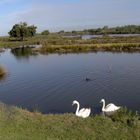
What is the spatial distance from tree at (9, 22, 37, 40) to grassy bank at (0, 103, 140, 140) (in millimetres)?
103996

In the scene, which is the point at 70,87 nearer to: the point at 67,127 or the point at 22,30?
the point at 67,127

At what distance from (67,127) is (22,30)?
106 meters

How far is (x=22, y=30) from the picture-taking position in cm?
11756

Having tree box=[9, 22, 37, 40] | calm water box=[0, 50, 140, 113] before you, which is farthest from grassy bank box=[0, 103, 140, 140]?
tree box=[9, 22, 37, 40]

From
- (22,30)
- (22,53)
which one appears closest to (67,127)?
(22,53)

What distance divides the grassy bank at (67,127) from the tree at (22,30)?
103996 mm

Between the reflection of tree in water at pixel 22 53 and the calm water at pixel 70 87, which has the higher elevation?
the calm water at pixel 70 87

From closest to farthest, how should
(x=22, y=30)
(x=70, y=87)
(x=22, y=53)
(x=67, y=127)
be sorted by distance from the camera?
(x=67, y=127) < (x=70, y=87) < (x=22, y=53) < (x=22, y=30)

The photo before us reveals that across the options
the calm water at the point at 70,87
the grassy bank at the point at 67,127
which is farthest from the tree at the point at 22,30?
the grassy bank at the point at 67,127

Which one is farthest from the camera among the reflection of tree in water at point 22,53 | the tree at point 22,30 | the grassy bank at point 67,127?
the tree at point 22,30

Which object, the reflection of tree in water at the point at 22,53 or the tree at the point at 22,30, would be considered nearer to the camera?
the reflection of tree in water at the point at 22,53

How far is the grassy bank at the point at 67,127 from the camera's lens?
13.5 meters

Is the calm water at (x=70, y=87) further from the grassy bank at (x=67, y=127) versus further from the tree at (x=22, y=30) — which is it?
the tree at (x=22, y=30)

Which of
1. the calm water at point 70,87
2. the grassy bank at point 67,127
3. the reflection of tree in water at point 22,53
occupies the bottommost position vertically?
the reflection of tree in water at point 22,53
